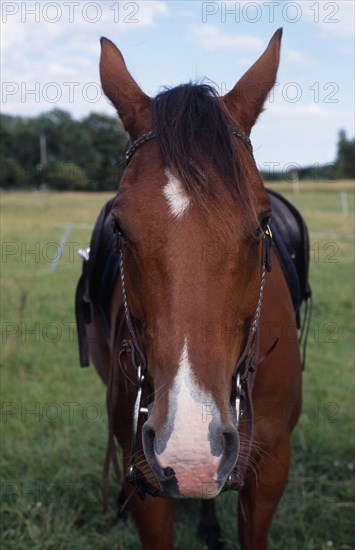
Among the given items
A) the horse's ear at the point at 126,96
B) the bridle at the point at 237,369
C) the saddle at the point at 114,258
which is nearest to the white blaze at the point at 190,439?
the bridle at the point at 237,369

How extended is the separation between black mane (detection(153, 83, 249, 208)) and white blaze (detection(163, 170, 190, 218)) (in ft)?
0.05

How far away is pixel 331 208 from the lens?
25062mm

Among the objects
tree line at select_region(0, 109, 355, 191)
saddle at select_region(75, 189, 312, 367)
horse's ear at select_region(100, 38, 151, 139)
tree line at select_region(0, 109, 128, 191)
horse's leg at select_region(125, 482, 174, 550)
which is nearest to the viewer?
horse's ear at select_region(100, 38, 151, 139)

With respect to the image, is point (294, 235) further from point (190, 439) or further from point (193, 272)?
point (190, 439)

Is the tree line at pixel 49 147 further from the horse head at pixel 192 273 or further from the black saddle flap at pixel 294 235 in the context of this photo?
the horse head at pixel 192 273

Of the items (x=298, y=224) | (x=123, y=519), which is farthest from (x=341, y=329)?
(x=123, y=519)

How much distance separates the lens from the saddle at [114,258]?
300 centimetres

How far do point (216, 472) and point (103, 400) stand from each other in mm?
3582

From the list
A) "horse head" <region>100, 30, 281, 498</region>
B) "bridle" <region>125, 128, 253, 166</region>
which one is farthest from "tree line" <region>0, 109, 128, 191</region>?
"horse head" <region>100, 30, 281, 498</region>

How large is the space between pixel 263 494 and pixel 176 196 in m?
1.46

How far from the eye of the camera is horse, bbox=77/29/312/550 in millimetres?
1538

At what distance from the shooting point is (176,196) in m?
1.73

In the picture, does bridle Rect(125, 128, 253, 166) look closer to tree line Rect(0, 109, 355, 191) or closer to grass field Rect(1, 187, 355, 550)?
grass field Rect(1, 187, 355, 550)

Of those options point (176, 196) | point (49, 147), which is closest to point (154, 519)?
point (176, 196)
